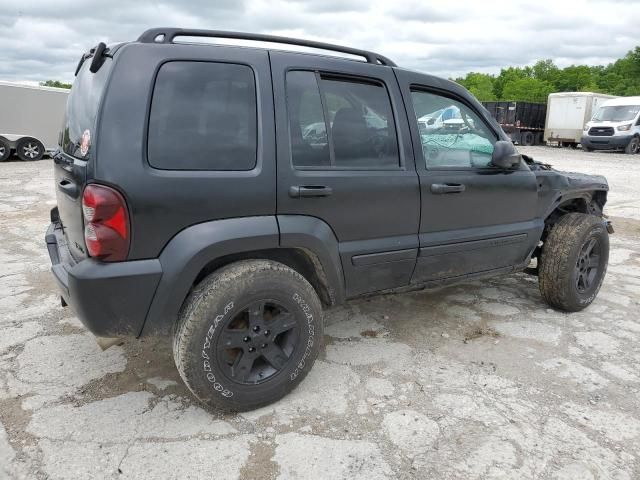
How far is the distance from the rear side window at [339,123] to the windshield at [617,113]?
23800 millimetres

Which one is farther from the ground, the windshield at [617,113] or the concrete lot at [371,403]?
the windshield at [617,113]

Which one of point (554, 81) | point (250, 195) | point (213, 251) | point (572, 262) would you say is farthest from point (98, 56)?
point (554, 81)

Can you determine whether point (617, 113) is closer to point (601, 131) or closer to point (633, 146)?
point (601, 131)

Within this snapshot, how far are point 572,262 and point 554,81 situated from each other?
244 ft

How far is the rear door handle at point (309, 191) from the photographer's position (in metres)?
2.68

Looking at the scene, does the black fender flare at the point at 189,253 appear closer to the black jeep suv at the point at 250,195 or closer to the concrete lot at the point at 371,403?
the black jeep suv at the point at 250,195

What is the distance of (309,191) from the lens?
2715mm

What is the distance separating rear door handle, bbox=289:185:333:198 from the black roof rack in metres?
0.83

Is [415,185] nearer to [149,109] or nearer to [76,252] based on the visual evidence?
[149,109]

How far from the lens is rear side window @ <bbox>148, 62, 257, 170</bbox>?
2428mm

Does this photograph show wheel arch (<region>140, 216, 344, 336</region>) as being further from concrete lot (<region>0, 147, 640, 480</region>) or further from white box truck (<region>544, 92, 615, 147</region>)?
white box truck (<region>544, 92, 615, 147</region>)

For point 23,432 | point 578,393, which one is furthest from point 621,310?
point 23,432

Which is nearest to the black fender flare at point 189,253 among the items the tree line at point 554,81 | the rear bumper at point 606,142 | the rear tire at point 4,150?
the rear tire at point 4,150

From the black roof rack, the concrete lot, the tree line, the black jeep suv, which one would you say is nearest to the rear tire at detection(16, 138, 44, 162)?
the concrete lot
